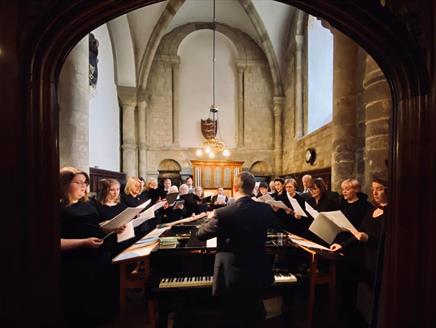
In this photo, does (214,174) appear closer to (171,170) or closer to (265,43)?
(171,170)

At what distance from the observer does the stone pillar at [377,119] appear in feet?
10.8

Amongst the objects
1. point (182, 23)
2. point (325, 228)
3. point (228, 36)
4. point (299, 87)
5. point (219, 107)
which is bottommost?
point (325, 228)

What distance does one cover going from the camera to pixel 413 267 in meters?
1.38

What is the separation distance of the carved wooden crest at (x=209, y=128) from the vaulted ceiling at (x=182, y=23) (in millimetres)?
3268

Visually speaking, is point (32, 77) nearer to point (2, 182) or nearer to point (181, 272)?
point (2, 182)

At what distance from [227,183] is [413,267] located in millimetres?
10250

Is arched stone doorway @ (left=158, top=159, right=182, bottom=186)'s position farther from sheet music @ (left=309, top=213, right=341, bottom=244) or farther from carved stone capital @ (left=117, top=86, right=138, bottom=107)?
sheet music @ (left=309, top=213, right=341, bottom=244)

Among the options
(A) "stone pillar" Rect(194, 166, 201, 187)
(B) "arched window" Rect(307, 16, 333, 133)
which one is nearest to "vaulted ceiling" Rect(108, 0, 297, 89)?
(B) "arched window" Rect(307, 16, 333, 133)

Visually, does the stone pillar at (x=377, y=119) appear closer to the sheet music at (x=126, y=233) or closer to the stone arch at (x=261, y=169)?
the sheet music at (x=126, y=233)

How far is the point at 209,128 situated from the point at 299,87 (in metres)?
4.36

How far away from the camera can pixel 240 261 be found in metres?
1.95

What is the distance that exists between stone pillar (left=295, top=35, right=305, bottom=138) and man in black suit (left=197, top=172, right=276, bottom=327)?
28.4 ft

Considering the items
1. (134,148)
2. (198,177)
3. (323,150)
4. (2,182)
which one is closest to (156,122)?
(134,148)

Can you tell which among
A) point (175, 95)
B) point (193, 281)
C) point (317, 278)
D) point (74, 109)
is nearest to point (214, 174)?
point (175, 95)
